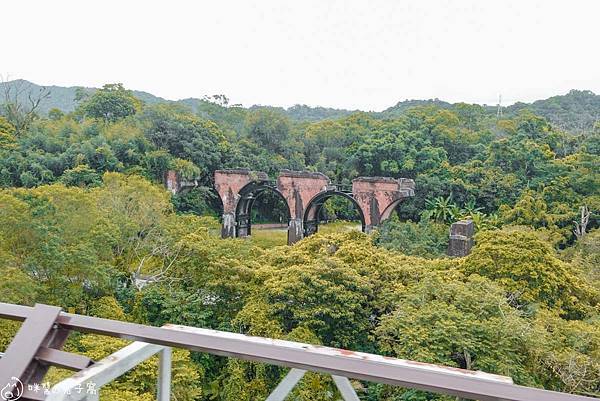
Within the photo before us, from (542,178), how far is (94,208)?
16621 millimetres

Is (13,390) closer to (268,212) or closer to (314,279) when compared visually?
(314,279)

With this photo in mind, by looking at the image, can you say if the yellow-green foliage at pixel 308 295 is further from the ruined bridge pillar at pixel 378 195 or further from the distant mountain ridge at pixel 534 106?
the distant mountain ridge at pixel 534 106

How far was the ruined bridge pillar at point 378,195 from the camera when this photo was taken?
Answer: 55.5 ft

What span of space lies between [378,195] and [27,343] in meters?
16.5

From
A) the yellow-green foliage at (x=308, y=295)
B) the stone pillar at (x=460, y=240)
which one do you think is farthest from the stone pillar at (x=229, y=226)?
the stone pillar at (x=460, y=240)

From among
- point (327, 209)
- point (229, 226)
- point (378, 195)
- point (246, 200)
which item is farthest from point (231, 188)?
point (378, 195)

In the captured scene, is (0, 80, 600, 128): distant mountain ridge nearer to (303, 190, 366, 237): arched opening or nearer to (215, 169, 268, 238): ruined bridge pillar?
(303, 190, 366, 237): arched opening

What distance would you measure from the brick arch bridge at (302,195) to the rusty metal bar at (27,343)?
636 inches

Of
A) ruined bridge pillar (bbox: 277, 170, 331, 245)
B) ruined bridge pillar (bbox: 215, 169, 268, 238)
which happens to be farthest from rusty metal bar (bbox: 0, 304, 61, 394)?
ruined bridge pillar (bbox: 215, 169, 268, 238)

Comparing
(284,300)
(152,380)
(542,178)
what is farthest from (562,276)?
(542,178)

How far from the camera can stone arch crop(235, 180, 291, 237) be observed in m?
19.8

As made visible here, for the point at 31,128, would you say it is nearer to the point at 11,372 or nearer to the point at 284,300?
the point at 284,300

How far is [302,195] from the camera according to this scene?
61.7 feet

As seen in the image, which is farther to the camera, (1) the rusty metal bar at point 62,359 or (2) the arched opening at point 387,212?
(2) the arched opening at point 387,212
